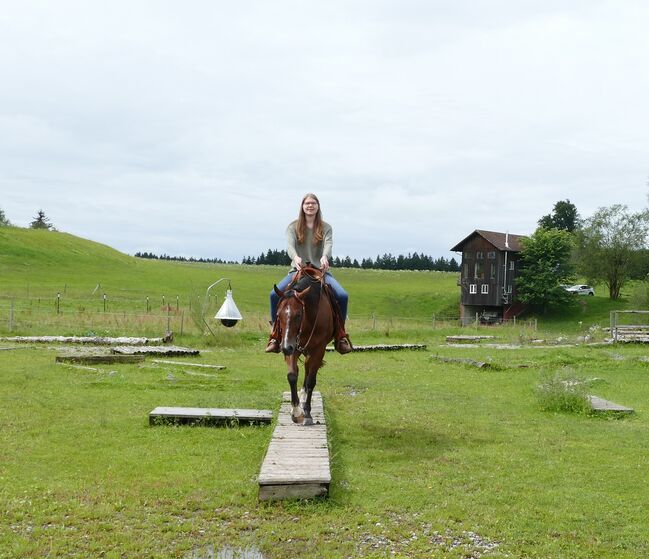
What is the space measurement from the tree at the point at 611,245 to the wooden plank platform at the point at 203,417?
67.7 metres

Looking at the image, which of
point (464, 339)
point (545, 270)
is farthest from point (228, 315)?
point (545, 270)

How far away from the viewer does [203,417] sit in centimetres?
1116

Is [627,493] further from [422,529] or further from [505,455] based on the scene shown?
[422,529]

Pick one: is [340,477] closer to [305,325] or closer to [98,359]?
[305,325]

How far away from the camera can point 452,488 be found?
772 cm

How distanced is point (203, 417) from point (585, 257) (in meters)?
69.0

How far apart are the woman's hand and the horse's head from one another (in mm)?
912

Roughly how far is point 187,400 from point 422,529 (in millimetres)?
8397

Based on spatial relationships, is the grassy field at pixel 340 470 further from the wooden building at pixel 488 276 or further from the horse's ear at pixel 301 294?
the wooden building at pixel 488 276

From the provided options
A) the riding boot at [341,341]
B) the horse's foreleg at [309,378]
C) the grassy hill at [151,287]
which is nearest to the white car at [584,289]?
the grassy hill at [151,287]

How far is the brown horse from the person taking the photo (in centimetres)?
912

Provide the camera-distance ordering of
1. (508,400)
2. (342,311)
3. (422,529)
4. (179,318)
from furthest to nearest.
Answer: (179,318), (508,400), (342,311), (422,529)

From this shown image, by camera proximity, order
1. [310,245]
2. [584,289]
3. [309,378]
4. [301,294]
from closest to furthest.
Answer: [301,294]
[309,378]
[310,245]
[584,289]

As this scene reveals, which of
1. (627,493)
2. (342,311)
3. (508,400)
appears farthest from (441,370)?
(627,493)
